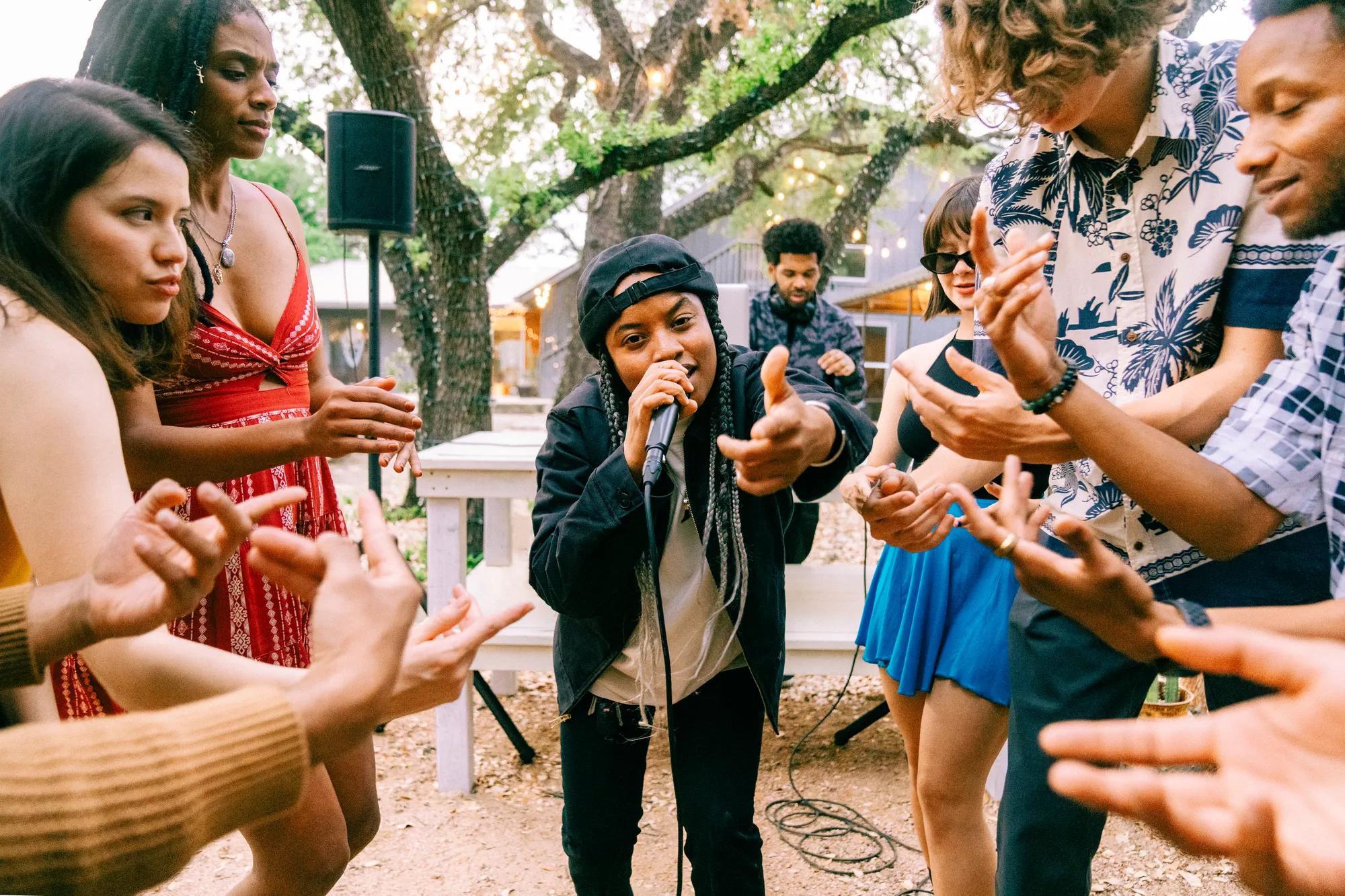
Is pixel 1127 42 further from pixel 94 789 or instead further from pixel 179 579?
pixel 94 789

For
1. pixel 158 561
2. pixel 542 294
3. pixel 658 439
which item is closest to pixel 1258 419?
pixel 658 439

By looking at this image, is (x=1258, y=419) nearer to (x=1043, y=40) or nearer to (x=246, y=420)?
(x=1043, y=40)

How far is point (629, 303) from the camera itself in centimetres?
186

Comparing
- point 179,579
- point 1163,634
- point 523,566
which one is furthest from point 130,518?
point 523,566

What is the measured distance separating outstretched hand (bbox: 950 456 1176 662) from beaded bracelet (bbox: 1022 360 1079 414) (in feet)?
0.59

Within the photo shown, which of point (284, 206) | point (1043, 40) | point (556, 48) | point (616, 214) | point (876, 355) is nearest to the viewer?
point (1043, 40)

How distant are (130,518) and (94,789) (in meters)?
0.45

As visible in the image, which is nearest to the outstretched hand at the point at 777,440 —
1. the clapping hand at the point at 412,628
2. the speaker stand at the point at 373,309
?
the clapping hand at the point at 412,628

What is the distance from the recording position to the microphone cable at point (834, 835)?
2.95 meters

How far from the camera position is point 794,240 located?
16.1ft

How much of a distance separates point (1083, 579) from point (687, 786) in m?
1.10

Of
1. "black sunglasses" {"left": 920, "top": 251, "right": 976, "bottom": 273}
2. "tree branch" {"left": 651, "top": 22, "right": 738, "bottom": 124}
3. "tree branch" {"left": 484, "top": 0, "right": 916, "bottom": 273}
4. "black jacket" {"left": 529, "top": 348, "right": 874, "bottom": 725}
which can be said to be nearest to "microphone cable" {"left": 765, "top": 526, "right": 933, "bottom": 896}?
"black sunglasses" {"left": 920, "top": 251, "right": 976, "bottom": 273}

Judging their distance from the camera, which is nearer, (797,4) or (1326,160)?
(1326,160)

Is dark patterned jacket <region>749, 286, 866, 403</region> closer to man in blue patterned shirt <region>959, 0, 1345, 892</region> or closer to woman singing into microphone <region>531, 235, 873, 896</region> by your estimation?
woman singing into microphone <region>531, 235, 873, 896</region>
